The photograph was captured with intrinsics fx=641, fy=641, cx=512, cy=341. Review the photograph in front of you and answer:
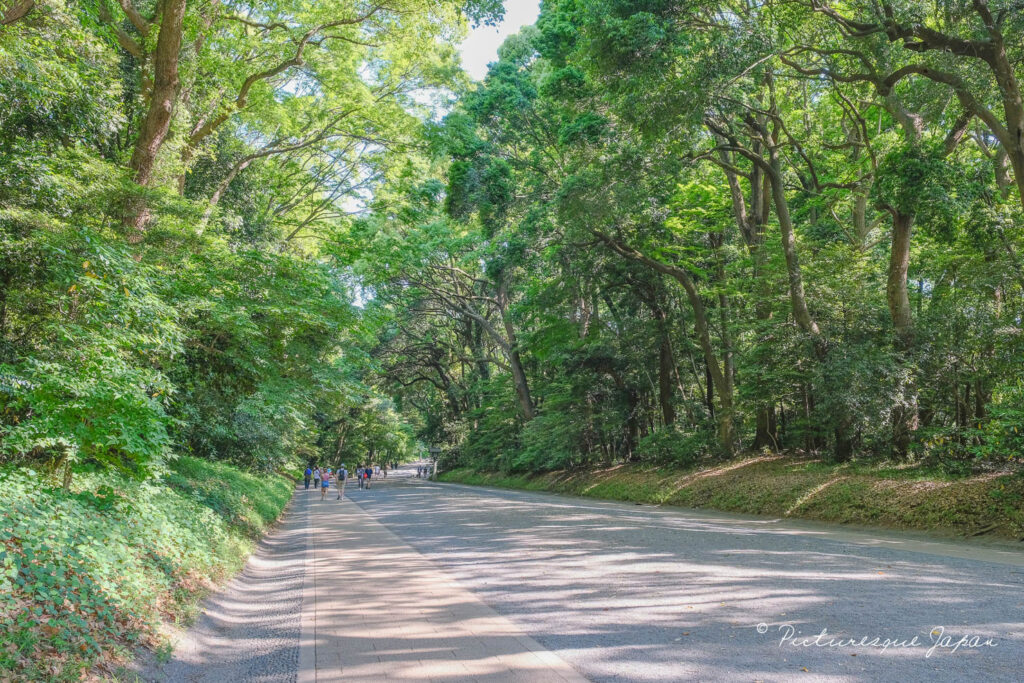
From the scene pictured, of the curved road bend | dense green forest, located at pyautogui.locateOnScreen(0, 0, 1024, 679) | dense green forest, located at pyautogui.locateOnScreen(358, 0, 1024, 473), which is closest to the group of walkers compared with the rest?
dense green forest, located at pyautogui.locateOnScreen(0, 0, 1024, 679)

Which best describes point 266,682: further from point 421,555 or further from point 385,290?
point 385,290

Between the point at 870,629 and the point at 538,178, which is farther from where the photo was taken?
the point at 538,178

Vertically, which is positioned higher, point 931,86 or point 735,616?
point 931,86

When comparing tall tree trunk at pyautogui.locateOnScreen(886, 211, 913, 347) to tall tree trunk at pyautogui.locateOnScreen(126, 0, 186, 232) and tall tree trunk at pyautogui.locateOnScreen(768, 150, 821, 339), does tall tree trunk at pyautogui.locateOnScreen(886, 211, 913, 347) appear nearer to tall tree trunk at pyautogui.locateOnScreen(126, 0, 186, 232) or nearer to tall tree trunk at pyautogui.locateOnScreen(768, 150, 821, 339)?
tall tree trunk at pyautogui.locateOnScreen(768, 150, 821, 339)

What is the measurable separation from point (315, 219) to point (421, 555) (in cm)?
1640

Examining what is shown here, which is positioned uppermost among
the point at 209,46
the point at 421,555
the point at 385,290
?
the point at 209,46

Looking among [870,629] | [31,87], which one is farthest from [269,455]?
[870,629]

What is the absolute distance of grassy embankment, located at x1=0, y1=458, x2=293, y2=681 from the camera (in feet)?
12.9

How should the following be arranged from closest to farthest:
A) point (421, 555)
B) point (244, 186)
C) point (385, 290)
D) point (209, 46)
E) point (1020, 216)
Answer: point (421, 555), point (1020, 216), point (209, 46), point (244, 186), point (385, 290)

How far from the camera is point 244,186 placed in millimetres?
18984

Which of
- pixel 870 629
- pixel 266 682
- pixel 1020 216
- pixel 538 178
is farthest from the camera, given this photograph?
pixel 538 178

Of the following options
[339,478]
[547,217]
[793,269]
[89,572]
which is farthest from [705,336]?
[339,478]

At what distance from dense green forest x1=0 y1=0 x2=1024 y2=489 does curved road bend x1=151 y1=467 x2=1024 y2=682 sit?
127 inches

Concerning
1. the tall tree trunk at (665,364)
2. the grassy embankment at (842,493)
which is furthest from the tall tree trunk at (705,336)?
the tall tree trunk at (665,364)
